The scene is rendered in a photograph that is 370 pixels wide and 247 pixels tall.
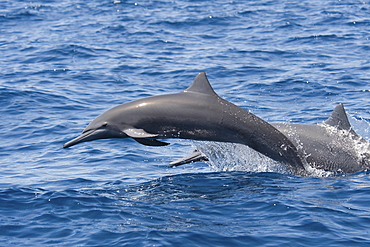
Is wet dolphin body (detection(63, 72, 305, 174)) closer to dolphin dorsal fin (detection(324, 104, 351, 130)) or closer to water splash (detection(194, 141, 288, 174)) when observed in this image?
water splash (detection(194, 141, 288, 174))

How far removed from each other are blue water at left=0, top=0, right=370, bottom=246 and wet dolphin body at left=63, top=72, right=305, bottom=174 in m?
0.99

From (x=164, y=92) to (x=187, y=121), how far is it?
29.5 feet

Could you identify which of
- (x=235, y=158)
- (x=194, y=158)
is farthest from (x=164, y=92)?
(x=235, y=158)

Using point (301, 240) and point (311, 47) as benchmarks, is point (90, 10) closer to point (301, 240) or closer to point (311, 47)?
point (311, 47)

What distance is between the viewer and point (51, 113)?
1756 cm

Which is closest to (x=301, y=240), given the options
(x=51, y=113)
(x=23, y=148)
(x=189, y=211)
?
(x=189, y=211)

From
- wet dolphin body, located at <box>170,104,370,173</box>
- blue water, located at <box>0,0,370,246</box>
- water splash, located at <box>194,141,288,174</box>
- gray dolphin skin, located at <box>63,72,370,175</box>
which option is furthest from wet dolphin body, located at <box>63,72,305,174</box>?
wet dolphin body, located at <box>170,104,370,173</box>

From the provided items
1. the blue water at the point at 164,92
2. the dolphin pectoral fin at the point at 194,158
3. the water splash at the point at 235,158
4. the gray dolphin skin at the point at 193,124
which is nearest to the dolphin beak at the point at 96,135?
the gray dolphin skin at the point at 193,124

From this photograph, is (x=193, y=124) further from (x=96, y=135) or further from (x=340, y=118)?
(x=340, y=118)

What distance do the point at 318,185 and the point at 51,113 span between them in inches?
366

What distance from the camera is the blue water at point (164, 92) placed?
904 cm

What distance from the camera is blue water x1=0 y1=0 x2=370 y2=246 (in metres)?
9.04

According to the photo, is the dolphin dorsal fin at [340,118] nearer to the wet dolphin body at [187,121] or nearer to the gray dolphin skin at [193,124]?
the gray dolphin skin at [193,124]

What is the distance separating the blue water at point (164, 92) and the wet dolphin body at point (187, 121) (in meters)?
0.99
